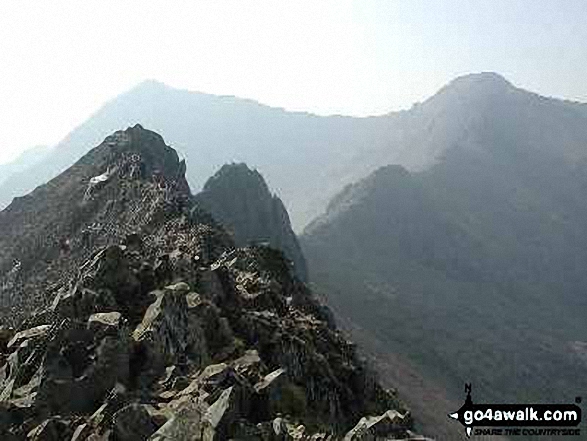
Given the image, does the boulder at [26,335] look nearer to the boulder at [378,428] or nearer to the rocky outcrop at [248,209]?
the boulder at [378,428]

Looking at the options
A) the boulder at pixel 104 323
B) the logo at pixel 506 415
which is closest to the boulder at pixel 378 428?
the logo at pixel 506 415

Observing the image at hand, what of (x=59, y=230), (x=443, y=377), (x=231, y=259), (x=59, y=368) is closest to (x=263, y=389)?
(x=59, y=368)

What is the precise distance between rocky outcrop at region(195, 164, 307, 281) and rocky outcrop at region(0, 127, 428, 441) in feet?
326

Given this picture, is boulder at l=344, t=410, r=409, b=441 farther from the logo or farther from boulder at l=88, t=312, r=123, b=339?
boulder at l=88, t=312, r=123, b=339

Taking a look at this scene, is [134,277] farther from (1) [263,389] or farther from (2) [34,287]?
(2) [34,287]

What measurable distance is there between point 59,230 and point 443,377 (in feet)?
327

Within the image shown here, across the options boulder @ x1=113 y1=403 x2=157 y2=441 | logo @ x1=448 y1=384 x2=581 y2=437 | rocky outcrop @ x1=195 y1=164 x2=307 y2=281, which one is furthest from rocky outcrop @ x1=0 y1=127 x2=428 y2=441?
rocky outcrop @ x1=195 y1=164 x2=307 y2=281

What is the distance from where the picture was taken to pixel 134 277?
161 feet

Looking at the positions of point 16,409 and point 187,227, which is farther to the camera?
point 187,227

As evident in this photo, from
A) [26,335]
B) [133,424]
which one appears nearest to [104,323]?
[26,335]

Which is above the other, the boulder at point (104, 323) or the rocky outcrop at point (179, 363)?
the boulder at point (104, 323)

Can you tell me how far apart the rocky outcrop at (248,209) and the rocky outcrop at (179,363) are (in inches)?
3915

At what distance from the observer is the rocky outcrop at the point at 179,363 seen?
1352 inches

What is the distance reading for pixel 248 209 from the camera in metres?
176
